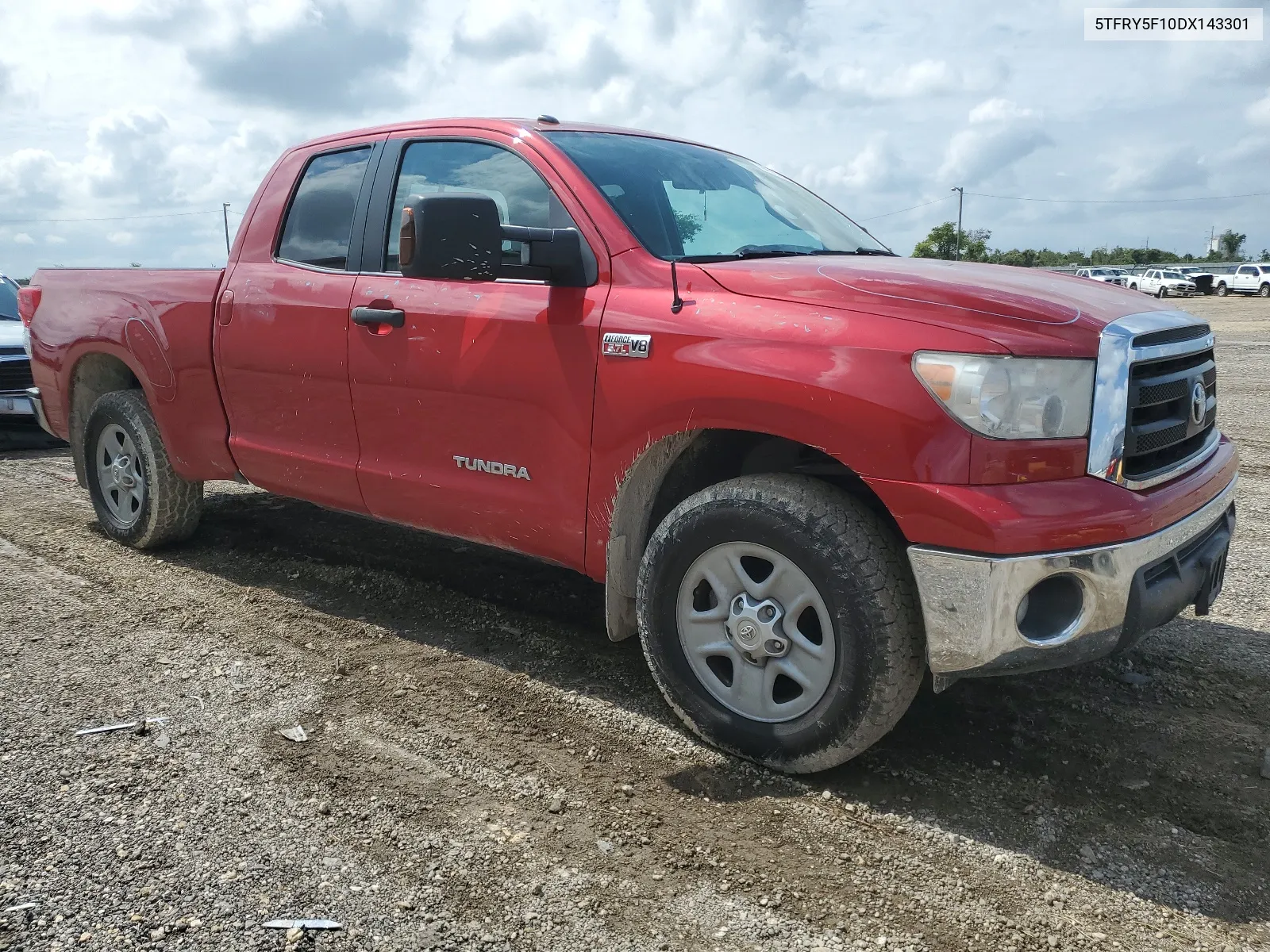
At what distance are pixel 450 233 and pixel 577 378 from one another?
0.59 m

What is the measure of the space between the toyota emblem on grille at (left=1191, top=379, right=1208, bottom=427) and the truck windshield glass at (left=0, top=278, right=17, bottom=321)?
1074cm

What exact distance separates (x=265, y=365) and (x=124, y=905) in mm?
2432

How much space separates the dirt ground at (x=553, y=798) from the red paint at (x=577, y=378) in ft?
2.09

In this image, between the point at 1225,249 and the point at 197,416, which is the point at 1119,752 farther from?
the point at 1225,249

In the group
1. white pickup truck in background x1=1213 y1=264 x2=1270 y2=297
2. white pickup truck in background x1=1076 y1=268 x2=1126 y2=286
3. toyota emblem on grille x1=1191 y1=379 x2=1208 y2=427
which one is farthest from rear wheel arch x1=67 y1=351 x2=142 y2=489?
white pickup truck in background x1=1076 y1=268 x2=1126 y2=286

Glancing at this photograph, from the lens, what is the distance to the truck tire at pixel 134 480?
5.07 m

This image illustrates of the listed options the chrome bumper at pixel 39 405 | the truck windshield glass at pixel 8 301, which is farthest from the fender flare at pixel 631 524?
the truck windshield glass at pixel 8 301

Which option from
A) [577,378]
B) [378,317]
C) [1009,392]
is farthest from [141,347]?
[1009,392]

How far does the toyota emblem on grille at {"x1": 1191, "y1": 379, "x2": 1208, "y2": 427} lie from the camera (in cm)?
304

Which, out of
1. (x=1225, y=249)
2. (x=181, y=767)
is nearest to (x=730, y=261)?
(x=181, y=767)

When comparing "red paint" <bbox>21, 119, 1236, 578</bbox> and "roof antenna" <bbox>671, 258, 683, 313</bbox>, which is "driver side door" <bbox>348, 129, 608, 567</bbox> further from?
"roof antenna" <bbox>671, 258, 683, 313</bbox>

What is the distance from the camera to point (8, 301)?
1055cm

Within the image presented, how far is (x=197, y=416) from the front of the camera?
4.73 metres

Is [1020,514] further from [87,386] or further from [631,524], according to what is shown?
[87,386]
